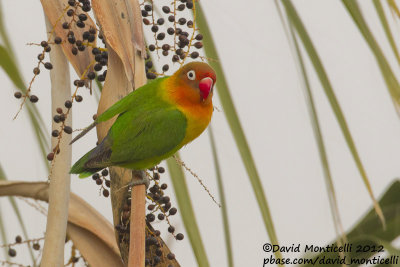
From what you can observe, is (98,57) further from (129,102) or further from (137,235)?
(137,235)

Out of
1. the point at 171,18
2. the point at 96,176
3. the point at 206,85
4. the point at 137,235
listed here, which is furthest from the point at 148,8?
the point at 137,235

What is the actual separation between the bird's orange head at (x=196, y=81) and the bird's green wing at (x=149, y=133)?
0.04 meters

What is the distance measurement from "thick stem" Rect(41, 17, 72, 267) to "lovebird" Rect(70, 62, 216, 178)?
0.20ft

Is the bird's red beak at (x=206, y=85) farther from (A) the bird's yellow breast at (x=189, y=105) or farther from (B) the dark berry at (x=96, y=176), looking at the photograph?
(B) the dark berry at (x=96, y=176)

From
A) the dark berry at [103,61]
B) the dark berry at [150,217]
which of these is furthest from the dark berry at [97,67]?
the dark berry at [150,217]

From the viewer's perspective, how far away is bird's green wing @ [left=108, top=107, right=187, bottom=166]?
805 mm

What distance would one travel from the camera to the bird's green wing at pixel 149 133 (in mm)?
805

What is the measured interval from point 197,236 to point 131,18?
333 millimetres

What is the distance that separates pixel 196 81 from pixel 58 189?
264 millimetres

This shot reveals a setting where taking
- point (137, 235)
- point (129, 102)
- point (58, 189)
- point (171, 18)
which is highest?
point (171, 18)

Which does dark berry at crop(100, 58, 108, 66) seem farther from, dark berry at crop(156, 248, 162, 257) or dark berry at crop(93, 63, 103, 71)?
dark berry at crop(156, 248, 162, 257)

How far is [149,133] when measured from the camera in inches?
32.9

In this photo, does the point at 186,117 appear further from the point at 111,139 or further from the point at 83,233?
the point at 83,233

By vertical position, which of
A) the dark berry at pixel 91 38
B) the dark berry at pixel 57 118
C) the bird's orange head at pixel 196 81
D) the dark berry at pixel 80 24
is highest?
the dark berry at pixel 80 24
